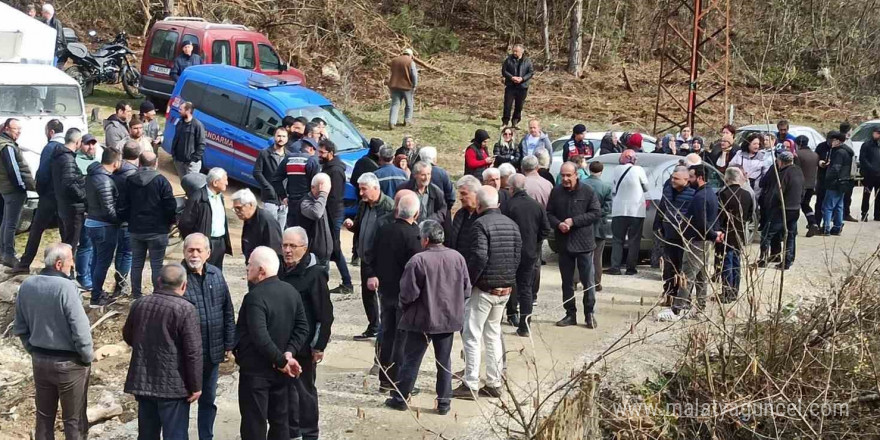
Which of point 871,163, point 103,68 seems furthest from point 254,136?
point 871,163

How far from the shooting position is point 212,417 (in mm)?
7430

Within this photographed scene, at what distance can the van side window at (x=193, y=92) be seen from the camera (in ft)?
51.8

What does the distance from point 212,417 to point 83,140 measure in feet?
17.9

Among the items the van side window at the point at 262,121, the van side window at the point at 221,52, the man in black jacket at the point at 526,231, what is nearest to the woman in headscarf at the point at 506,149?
the van side window at the point at 262,121

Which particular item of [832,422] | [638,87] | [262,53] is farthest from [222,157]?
[638,87]

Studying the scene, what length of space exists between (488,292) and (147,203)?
3.90 m

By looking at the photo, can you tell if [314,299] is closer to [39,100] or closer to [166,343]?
[166,343]

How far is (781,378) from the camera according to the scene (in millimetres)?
7012

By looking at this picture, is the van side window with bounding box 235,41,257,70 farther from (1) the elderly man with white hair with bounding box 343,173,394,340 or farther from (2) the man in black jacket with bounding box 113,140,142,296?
(1) the elderly man with white hair with bounding box 343,173,394,340

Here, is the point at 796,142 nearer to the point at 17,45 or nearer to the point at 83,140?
the point at 83,140

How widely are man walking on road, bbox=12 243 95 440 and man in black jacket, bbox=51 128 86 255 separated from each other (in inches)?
160

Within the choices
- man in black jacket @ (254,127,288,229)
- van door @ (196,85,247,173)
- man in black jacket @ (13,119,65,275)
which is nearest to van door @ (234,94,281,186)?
van door @ (196,85,247,173)

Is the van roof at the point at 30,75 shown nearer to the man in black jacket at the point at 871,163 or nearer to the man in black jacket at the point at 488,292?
the man in black jacket at the point at 488,292

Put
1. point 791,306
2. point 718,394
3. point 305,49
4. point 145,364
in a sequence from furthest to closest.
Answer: point 305,49
point 791,306
point 718,394
point 145,364
